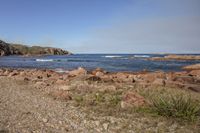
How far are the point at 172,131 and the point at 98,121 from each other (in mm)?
2341

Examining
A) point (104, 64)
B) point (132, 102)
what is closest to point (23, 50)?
point (104, 64)

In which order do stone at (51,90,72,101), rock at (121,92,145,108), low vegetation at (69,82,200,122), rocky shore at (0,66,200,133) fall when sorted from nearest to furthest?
rocky shore at (0,66,200,133)
low vegetation at (69,82,200,122)
rock at (121,92,145,108)
stone at (51,90,72,101)

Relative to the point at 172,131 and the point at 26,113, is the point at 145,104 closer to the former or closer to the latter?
the point at 172,131

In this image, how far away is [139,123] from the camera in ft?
29.6

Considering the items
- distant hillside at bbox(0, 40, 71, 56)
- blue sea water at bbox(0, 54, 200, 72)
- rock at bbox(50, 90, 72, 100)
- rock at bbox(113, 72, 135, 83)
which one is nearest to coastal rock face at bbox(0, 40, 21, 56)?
distant hillside at bbox(0, 40, 71, 56)

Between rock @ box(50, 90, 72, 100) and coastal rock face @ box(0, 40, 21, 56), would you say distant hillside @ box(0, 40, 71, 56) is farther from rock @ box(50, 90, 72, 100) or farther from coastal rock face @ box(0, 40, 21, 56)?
rock @ box(50, 90, 72, 100)

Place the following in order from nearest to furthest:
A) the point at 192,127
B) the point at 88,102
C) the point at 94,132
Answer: the point at 94,132
the point at 192,127
the point at 88,102

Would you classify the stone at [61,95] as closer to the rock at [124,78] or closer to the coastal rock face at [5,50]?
the rock at [124,78]

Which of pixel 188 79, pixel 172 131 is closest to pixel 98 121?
pixel 172 131

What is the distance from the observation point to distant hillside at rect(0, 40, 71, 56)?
436ft

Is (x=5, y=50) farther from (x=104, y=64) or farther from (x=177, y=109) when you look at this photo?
(x=177, y=109)

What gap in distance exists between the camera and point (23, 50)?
15562 centimetres

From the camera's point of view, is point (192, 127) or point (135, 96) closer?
point (192, 127)

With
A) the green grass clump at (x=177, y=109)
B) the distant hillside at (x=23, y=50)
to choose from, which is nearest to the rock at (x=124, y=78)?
the green grass clump at (x=177, y=109)
